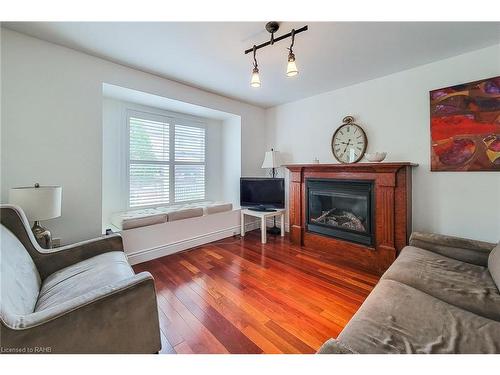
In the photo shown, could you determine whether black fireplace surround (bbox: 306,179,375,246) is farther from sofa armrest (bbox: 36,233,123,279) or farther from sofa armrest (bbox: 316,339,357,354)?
sofa armrest (bbox: 36,233,123,279)

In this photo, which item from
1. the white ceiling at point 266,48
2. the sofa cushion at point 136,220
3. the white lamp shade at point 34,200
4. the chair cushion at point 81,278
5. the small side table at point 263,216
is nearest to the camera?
the chair cushion at point 81,278

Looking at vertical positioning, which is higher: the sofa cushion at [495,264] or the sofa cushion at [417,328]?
the sofa cushion at [495,264]

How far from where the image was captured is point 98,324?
104cm

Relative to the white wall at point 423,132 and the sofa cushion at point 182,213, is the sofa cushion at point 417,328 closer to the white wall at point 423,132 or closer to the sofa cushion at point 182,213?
the white wall at point 423,132

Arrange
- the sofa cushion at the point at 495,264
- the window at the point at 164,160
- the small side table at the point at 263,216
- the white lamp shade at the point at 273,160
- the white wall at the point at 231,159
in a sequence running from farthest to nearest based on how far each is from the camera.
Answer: the white wall at the point at 231,159
the white lamp shade at the point at 273,160
the small side table at the point at 263,216
the window at the point at 164,160
the sofa cushion at the point at 495,264

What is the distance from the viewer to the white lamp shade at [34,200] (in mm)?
1675

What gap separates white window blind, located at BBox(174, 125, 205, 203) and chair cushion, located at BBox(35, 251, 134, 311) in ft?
6.79

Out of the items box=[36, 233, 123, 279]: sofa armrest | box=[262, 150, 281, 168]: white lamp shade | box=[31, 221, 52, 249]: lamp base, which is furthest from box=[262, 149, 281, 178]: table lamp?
box=[31, 221, 52, 249]: lamp base

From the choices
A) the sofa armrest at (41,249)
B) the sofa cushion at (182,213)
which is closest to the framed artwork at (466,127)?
the sofa cushion at (182,213)

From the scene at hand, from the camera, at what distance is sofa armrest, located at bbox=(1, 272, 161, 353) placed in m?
0.91

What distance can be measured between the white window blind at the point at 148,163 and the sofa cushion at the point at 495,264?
375cm

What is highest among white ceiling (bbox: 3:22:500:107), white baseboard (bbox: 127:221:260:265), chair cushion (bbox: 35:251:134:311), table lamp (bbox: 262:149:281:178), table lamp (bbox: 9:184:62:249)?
white ceiling (bbox: 3:22:500:107)

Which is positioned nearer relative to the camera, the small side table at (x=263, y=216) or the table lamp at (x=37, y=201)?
the table lamp at (x=37, y=201)
